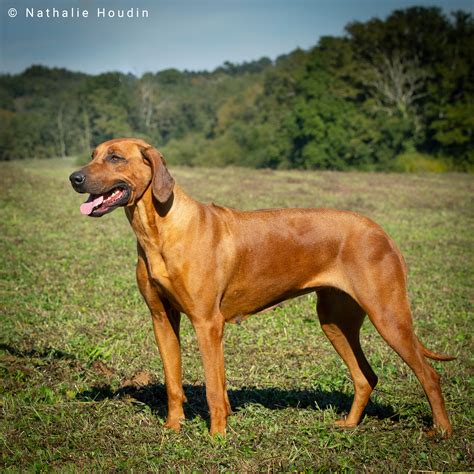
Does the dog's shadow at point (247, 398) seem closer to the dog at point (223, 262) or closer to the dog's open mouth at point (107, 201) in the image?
the dog at point (223, 262)

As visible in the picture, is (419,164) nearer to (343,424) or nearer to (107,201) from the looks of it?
(343,424)

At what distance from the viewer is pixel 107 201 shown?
4.27 metres

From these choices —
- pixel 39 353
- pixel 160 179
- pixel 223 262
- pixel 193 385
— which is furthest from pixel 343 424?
pixel 39 353

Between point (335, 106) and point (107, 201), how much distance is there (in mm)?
44456

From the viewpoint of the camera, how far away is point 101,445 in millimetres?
4391

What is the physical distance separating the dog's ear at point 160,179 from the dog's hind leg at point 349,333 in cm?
159

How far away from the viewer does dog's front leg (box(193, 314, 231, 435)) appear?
4.33m

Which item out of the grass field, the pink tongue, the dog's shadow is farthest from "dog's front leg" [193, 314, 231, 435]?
the pink tongue

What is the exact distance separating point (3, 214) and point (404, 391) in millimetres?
13709

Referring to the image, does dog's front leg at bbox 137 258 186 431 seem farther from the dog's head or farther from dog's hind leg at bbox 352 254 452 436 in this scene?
dog's hind leg at bbox 352 254 452 436

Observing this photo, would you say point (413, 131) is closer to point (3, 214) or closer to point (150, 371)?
point (3, 214)

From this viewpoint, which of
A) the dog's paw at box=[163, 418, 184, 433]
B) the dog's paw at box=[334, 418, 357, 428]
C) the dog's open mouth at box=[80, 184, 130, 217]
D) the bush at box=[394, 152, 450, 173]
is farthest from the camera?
Result: the bush at box=[394, 152, 450, 173]

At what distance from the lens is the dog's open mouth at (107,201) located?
423 centimetres

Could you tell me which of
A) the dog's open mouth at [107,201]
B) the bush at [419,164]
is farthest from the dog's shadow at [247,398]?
the bush at [419,164]
